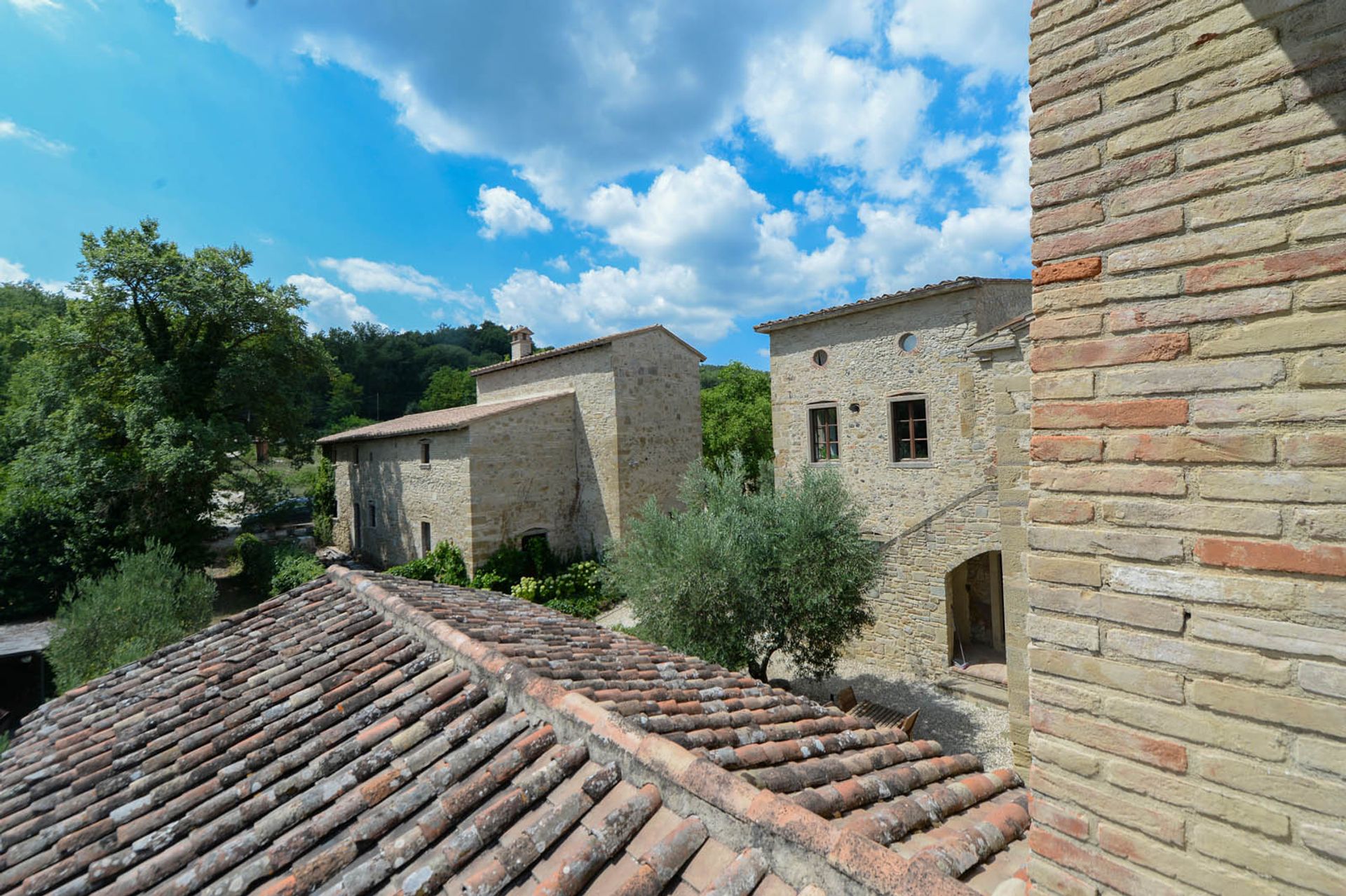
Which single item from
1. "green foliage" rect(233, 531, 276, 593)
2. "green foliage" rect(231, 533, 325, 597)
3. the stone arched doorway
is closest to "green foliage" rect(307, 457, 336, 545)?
"green foliage" rect(231, 533, 325, 597)

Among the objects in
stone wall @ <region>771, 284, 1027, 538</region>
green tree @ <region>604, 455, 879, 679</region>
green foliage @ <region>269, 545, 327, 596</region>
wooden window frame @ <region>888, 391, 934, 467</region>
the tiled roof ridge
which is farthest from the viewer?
green foliage @ <region>269, 545, 327, 596</region>

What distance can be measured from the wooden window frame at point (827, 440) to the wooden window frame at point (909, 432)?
4.21 feet

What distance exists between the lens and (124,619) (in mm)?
10562

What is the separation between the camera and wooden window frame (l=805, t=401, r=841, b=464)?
46.9 ft

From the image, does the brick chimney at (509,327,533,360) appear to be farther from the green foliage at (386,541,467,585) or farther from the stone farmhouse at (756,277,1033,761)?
the stone farmhouse at (756,277,1033,761)

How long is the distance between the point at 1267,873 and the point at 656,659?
395cm

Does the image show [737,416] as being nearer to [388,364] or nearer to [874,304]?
[874,304]

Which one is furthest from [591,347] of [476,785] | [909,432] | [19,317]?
[19,317]

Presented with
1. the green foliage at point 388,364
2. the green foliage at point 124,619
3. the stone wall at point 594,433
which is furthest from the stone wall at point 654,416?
the green foliage at point 388,364

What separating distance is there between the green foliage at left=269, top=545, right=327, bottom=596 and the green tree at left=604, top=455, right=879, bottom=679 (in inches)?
408

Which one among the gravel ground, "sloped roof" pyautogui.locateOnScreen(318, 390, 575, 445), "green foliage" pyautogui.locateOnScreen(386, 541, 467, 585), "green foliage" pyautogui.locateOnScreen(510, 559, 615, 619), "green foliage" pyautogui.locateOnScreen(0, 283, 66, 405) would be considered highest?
"green foliage" pyautogui.locateOnScreen(0, 283, 66, 405)

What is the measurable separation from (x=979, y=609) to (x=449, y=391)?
40917mm

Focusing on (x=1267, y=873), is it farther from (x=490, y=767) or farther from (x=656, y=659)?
(x=656, y=659)

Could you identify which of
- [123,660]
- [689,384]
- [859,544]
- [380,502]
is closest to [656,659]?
[859,544]
